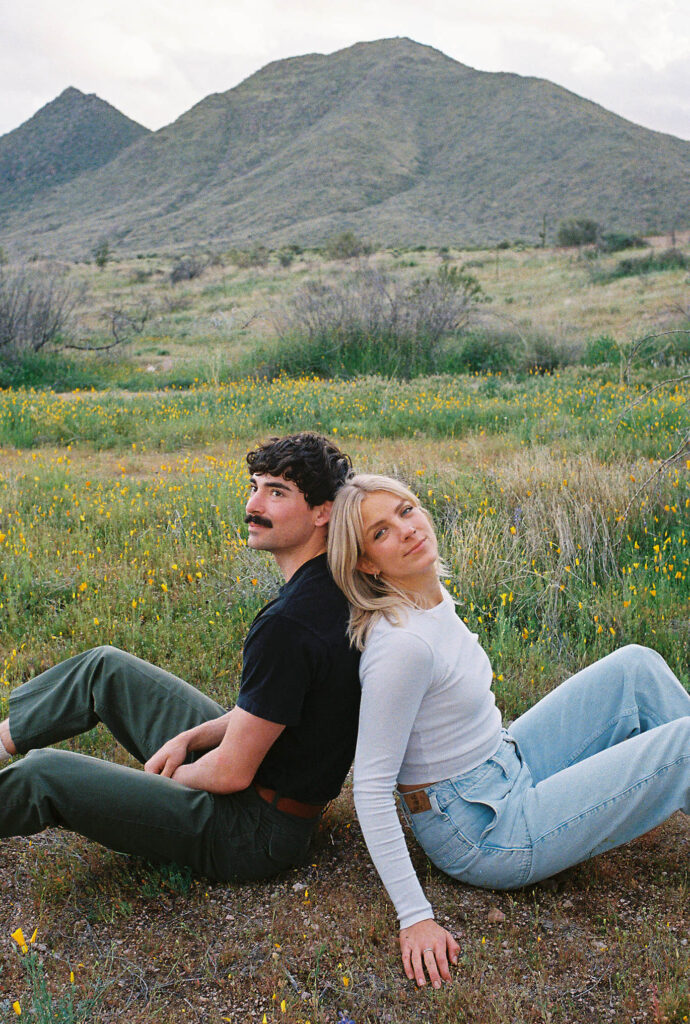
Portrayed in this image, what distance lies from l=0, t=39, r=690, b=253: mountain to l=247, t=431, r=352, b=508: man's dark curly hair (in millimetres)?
58077

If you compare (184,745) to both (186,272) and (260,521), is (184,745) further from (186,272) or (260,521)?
(186,272)

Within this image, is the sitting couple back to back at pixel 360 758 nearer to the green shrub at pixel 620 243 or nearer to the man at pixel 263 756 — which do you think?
the man at pixel 263 756

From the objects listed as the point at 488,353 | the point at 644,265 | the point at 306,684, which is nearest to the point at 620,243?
the point at 644,265

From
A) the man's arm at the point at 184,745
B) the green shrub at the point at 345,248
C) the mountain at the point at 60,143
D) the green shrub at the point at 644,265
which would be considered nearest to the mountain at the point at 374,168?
the mountain at the point at 60,143

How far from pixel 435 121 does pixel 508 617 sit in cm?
10397

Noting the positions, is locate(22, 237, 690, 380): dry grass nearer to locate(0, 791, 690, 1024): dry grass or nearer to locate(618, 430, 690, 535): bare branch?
locate(618, 430, 690, 535): bare branch

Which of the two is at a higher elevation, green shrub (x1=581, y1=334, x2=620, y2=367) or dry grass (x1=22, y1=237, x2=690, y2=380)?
dry grass (x1=22, y1=237, x2=690, y2=380)

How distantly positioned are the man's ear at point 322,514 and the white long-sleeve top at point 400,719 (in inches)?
15.9

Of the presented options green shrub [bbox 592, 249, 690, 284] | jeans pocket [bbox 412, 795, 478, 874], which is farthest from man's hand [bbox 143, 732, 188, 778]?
green shrub [bbox 592, 249, 690, 284]

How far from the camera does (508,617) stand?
16.0 ft

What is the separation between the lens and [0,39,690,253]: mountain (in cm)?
6750

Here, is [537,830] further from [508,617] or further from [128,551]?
[128,551]

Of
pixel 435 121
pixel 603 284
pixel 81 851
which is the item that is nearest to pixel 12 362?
pixel 81 851

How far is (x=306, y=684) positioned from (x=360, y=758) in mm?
240
